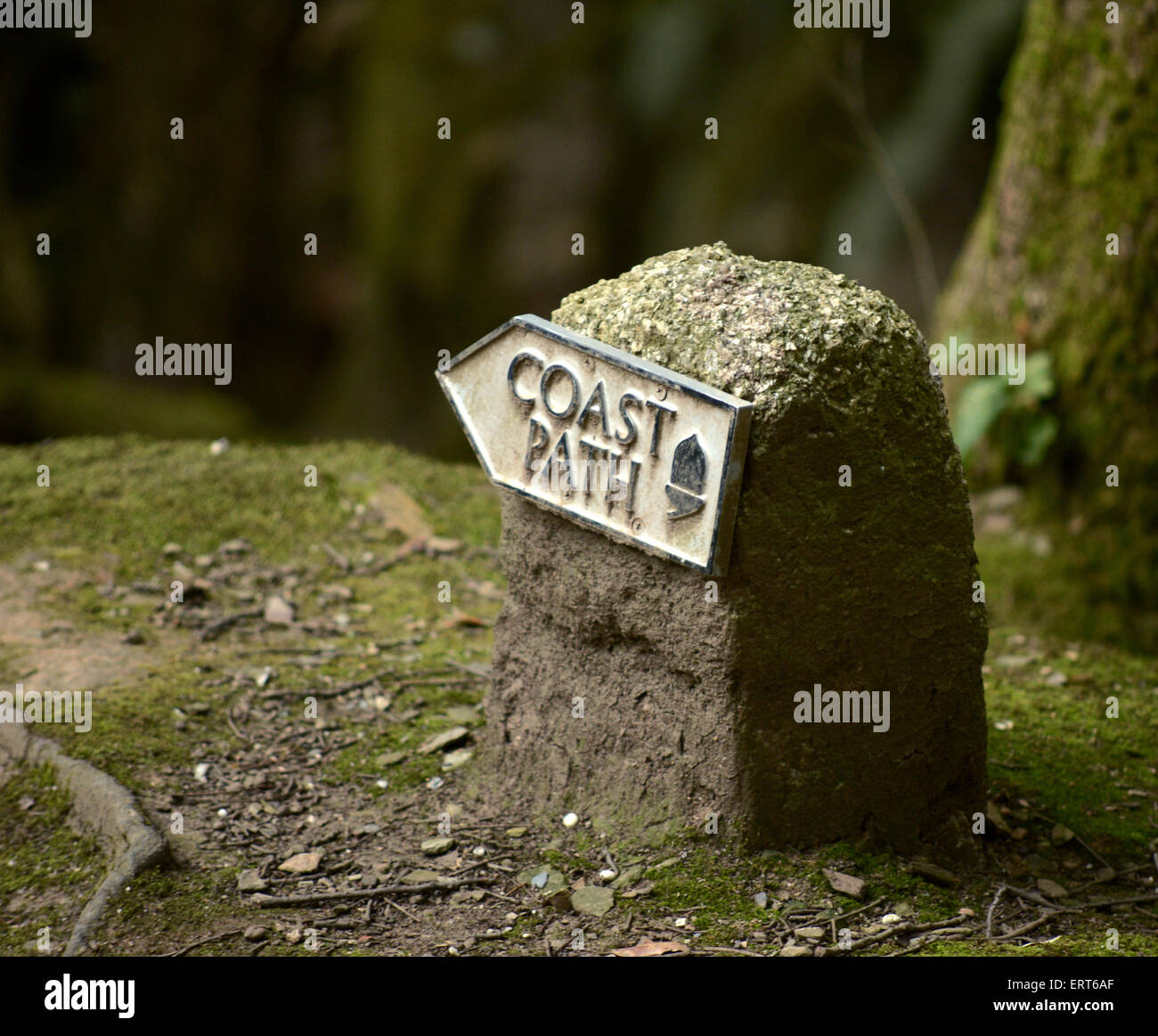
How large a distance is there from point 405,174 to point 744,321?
21.4ft

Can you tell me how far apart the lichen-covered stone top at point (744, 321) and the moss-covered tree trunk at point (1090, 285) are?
7.63 feet

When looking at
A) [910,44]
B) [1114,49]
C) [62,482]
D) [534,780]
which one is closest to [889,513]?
[534,780]

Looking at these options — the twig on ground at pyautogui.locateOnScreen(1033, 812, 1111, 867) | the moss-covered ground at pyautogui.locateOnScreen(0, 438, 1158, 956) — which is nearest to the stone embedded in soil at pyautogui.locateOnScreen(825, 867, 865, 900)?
the moss-covered ground at pyautogui.locateOnScreen(0, 438, 1158, 956)

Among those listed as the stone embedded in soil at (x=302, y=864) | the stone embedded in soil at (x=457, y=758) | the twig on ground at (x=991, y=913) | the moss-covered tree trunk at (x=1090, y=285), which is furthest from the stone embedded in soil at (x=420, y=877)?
the moss-covered tree trunk at (x=1090, y=285)

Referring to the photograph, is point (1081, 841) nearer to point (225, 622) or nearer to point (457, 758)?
point (457, 758)

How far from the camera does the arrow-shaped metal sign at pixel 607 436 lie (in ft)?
9.32

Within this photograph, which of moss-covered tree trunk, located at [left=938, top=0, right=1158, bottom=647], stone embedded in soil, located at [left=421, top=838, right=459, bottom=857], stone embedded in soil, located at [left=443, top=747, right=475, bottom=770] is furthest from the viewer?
moss-covered tree trunk, located at [left=938, top=0, right=1158, bottom=647]

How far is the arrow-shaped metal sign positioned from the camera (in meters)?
2.84

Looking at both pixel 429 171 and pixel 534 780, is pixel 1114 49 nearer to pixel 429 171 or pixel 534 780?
pixel 534 780

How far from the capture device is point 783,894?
118 inches

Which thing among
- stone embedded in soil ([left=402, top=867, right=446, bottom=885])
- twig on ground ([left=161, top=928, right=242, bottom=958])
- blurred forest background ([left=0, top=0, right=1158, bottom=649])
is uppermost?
blurred forest background ([left=0, top=0, right=1158, bottom=649])

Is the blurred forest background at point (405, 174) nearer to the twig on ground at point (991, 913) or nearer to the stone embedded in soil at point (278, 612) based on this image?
the stone embedded in soil at point (278, 612)

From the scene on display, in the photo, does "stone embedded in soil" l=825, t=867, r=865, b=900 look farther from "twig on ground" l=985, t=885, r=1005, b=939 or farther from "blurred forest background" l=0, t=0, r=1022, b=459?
"blurred forest background" l=0, t=0, r=1022, b=459

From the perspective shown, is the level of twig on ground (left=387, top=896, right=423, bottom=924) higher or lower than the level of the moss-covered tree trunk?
lower
